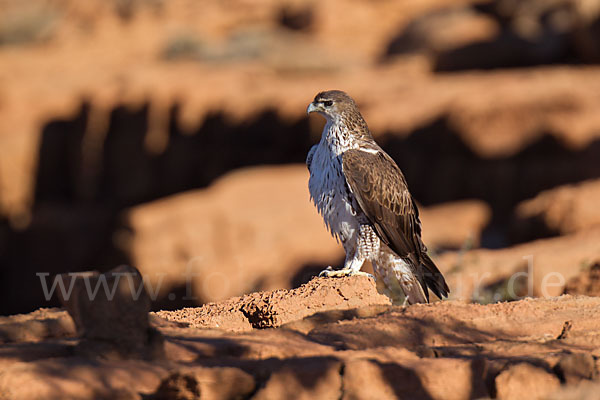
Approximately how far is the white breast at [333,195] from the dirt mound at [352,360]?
1360mm

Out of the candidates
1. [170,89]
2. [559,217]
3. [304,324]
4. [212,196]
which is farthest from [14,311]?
[304,324]

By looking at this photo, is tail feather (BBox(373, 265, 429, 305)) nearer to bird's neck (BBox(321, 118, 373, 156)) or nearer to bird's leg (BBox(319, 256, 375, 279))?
Result: bird's leg (BBox(319, 256, 375, 279))

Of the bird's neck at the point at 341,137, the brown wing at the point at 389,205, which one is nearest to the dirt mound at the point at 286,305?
the brown wing at the point at 389,205

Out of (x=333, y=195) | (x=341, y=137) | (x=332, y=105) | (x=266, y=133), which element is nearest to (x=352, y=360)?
(x=333, y=195)

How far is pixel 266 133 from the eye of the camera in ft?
68.1

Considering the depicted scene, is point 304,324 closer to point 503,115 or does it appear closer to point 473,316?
point 473,316

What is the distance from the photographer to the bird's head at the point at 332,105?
251 inches

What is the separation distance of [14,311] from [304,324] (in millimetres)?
20063

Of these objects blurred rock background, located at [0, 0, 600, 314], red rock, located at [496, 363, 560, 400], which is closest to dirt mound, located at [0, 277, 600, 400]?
red rock, located at [496, 363, 560, 400]

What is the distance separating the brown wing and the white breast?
0.12 meters

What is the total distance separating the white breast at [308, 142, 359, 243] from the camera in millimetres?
6215

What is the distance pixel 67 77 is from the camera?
89.2 ft

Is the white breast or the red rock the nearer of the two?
the red rock

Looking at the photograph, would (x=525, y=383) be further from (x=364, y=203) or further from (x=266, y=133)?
(x=266, y=133)
